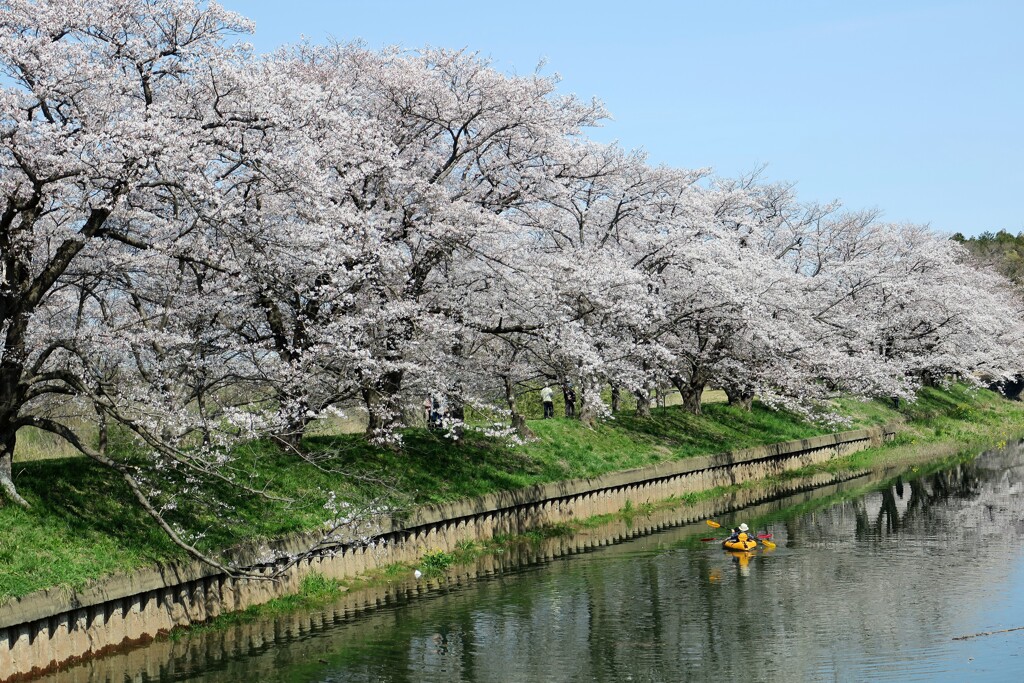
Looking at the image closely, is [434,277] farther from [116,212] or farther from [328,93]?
[116,212]

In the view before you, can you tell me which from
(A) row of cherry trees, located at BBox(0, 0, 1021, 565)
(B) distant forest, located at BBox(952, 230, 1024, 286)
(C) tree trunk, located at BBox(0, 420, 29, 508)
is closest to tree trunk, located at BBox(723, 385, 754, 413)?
(A) row of cherry trees, located at BBox(0, 0, 1021, 565)

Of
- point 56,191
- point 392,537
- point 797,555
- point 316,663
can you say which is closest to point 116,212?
point 56,191

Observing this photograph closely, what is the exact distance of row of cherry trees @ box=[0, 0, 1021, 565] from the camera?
1877cm

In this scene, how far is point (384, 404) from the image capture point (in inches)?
1145

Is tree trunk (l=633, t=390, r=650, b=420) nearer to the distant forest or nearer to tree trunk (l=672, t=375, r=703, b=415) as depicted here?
tree trunk (l=672, t=375, r=703, b=415)

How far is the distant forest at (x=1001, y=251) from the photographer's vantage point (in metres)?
102

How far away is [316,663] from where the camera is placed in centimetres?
1888

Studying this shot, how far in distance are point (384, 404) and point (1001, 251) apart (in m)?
97.8

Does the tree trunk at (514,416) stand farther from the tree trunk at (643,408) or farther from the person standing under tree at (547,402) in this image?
the tree trunk at (643,408)

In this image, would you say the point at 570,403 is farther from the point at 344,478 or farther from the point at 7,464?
the point at 7,464

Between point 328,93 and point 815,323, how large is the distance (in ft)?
97.7

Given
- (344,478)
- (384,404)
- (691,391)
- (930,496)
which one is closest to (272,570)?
(344,478)

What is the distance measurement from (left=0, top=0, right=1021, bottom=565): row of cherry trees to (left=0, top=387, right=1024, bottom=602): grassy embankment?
81 cm

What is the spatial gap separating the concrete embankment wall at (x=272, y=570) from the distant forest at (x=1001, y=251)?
72076mm
